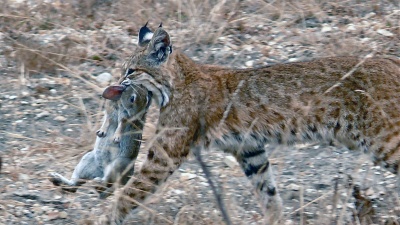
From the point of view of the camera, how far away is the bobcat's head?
19.8 feet

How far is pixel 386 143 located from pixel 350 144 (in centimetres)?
24

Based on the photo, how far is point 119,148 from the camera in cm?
604

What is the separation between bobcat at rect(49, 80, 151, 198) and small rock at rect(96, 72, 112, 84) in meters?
1.91

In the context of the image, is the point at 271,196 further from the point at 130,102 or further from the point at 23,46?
the point at 23,46

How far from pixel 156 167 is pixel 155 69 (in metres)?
0.68

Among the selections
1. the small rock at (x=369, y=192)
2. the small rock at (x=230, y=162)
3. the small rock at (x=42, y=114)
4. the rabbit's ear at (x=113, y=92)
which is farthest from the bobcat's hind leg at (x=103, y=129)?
the small rock at (x=369, y=192)

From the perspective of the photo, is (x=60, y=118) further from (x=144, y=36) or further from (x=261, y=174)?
(x=261, y=174)

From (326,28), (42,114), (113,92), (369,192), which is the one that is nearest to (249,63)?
(326,28)

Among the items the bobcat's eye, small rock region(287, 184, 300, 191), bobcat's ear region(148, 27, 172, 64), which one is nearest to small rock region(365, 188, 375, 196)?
small rock region(287, 184, 300, 191)

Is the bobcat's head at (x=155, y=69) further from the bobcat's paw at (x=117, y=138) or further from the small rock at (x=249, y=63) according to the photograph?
the small rock at (x=249, y=63)

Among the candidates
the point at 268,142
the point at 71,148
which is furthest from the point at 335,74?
the point at 71,148

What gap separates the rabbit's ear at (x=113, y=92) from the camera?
585 centimetres

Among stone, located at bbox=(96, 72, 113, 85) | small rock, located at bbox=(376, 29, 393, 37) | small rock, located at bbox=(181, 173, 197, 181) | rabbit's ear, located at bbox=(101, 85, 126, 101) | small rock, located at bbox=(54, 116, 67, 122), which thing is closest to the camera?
rabbit's ear, located at bbox=(101, 85, 126, 101)

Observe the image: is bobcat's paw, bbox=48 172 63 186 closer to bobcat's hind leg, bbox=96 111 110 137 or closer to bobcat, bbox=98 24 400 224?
bobcat's hind leg, bbox=96 111 110 137
